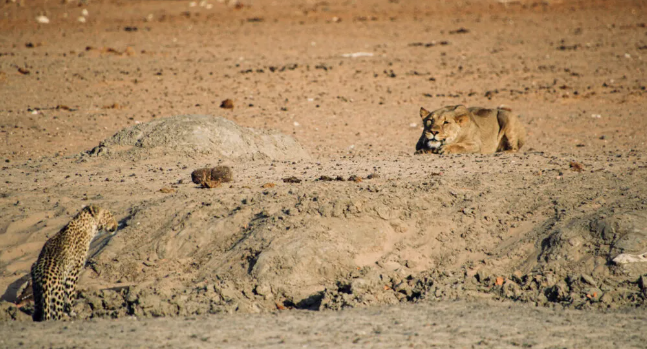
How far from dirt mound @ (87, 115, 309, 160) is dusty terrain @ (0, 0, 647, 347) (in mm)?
28

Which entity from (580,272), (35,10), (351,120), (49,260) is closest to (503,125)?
(351,120)

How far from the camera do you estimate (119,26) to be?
21.8 metres

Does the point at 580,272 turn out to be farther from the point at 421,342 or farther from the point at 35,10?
the point at 35,10

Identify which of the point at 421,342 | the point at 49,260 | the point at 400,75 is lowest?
the point at 421,342

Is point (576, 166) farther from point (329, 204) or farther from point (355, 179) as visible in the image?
point (329, 204)

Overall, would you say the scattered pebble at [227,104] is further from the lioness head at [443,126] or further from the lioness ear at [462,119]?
the lioness ear at [462,119]

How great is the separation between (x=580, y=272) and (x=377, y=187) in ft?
6.76

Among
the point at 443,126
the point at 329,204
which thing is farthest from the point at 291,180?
the point at 443,126

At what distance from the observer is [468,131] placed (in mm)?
9719

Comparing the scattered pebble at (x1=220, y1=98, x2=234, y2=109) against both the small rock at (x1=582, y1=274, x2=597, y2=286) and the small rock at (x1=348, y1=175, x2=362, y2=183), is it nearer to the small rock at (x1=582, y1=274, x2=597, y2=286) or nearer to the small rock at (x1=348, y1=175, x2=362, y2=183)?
the small rock at (x1=348, y1=175, x2=362, y2=183)

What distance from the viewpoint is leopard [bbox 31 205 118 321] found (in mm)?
5184

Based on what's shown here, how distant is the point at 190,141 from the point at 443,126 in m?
3.39

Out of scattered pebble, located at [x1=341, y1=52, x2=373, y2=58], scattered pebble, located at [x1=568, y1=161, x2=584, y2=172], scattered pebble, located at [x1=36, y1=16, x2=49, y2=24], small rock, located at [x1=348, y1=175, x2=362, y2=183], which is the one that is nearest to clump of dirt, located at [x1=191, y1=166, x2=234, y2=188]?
small rock, located at [x1=348, y1=175, x2=362, y2=183]

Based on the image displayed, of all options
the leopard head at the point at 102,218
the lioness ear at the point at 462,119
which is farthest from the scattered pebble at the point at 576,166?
the leopard head at the point at 102,218
